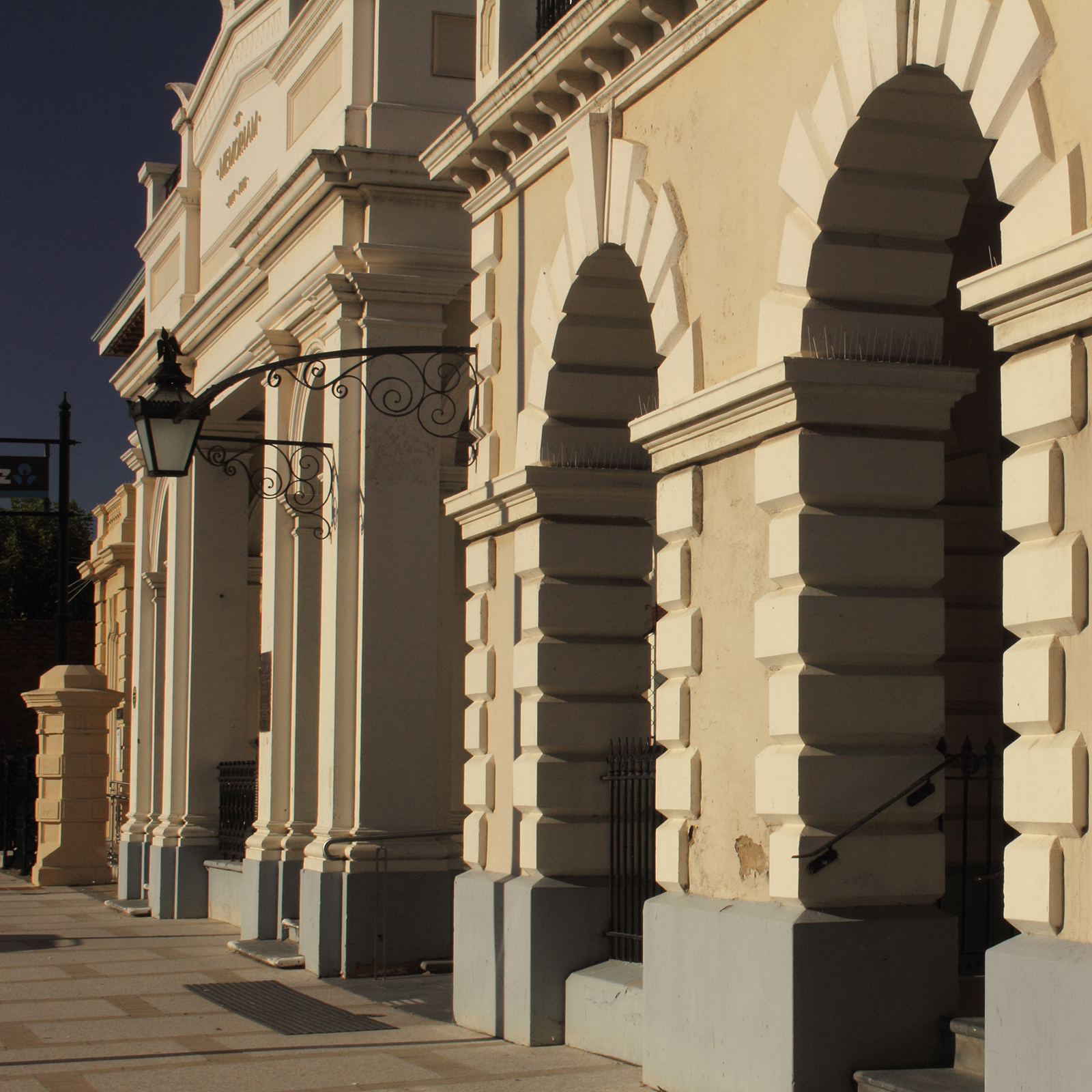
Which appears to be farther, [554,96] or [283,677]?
[283,677]

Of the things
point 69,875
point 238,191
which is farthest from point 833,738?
point 69,875

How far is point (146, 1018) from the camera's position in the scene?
38.1 ft

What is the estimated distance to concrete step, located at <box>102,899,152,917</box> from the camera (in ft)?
64.5

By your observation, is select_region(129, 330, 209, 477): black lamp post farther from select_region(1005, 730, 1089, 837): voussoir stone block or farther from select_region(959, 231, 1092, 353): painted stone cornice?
select_region(1005, 730, 1089, 837): voussoir stone block

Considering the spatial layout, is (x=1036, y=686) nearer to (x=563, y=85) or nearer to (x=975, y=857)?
(x=975, y=857)

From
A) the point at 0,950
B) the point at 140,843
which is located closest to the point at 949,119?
the point at 0,950

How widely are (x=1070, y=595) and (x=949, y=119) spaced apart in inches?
98.3

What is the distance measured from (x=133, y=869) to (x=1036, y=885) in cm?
1696

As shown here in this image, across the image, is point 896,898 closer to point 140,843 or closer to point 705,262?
point 705,262

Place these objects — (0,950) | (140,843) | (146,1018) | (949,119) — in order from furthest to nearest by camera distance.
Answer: (140,843)
(0,950)
(146,1018)
(949,119)

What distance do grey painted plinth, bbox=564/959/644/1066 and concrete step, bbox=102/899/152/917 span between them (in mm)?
10662

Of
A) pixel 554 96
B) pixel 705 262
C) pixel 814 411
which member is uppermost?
pixel 554 96

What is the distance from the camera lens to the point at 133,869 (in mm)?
21281

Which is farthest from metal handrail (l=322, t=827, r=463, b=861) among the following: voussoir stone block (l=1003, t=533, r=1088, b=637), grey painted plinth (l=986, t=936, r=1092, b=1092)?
voussoir stone block (l=1003, t=533, r=1088, b=637)
